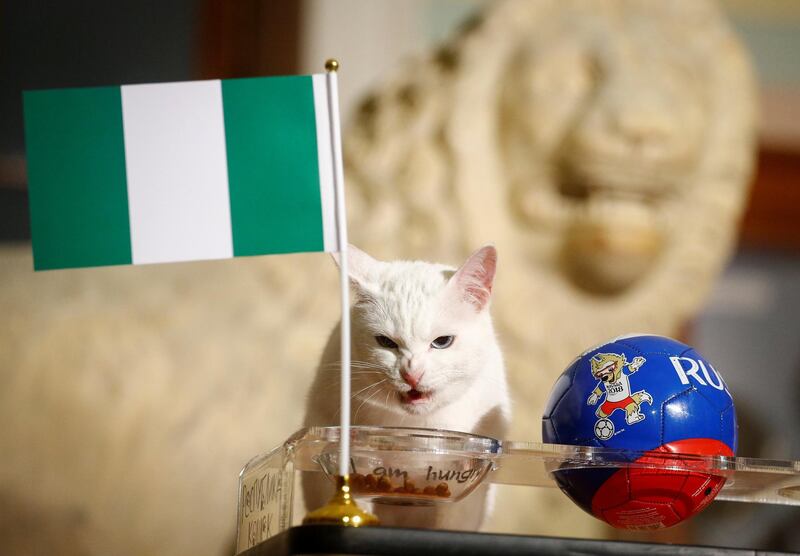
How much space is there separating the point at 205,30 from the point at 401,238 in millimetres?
878

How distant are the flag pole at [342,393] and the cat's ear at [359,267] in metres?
0.05

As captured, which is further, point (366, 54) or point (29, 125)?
point (366, 54)

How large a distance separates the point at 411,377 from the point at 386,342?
1.7 inches

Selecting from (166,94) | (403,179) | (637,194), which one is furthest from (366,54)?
(166,94)

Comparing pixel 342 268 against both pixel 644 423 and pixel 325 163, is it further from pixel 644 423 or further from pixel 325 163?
pixel 644 423

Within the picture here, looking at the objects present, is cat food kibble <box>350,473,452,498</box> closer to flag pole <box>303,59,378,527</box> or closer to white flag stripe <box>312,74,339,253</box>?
flag pole <box>303,59,378,527</box>

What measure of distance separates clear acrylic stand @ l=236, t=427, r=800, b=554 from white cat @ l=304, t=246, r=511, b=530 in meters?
0.05

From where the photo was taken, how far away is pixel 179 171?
2.50 feet

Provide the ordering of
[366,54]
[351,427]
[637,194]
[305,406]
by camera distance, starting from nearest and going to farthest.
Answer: [351,427] → [305,406] → [637,194] → [366,54]

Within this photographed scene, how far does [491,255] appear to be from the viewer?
2.59 ft

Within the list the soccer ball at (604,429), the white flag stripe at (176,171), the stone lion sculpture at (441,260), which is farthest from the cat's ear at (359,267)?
the stone lion sculpture at (441,260)

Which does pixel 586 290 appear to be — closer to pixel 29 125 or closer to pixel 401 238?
pixel 401 238

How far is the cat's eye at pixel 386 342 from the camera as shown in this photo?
78cm

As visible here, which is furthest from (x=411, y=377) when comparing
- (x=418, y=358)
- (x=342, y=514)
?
(x=342, y=514)
